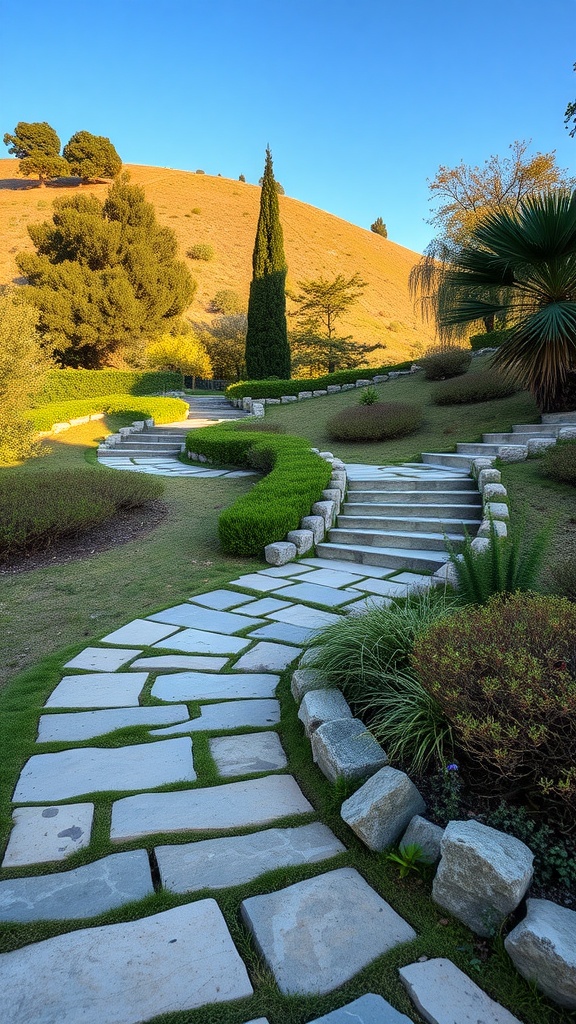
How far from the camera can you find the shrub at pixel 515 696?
4.76 feet

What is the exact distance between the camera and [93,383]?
17938 millimetres

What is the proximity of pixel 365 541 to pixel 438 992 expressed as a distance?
3943 mm

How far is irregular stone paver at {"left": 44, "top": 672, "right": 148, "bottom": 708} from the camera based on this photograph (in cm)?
245

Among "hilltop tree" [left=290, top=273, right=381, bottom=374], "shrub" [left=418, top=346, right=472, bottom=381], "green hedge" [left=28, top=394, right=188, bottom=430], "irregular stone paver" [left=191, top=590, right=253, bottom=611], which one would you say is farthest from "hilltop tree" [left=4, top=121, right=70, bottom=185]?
"irregular stone paver" [left=191, top=590, right=253, bottom=611]

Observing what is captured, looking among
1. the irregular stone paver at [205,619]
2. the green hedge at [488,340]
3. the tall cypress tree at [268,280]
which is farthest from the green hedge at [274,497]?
the tall cypress tree at [268,280]

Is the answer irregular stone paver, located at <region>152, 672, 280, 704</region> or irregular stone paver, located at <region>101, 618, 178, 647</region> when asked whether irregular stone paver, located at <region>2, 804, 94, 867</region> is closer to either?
irregular stone paver, located at <region>152, 672, 280, 704</region>

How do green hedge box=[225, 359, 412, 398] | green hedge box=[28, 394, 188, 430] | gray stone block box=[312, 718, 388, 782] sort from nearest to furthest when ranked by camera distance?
gray stone block box=[312, 718, 388, 782] < green hedge box=[28, 394, 188, 430] < green hedge box=[225, 359, 412, 398]

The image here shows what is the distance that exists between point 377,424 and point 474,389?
Answer: 2299mm

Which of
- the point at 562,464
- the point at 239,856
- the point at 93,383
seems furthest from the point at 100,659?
the point at 93,383

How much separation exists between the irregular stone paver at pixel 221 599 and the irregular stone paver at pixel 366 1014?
8.54ft

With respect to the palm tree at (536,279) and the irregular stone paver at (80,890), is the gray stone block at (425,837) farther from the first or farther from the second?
the palm tree at (536,279)

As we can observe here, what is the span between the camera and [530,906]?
125 centimetres

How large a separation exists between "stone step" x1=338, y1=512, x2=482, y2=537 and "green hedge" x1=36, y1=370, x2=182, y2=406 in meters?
14.9

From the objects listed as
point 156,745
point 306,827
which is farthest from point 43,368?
point 306,827
